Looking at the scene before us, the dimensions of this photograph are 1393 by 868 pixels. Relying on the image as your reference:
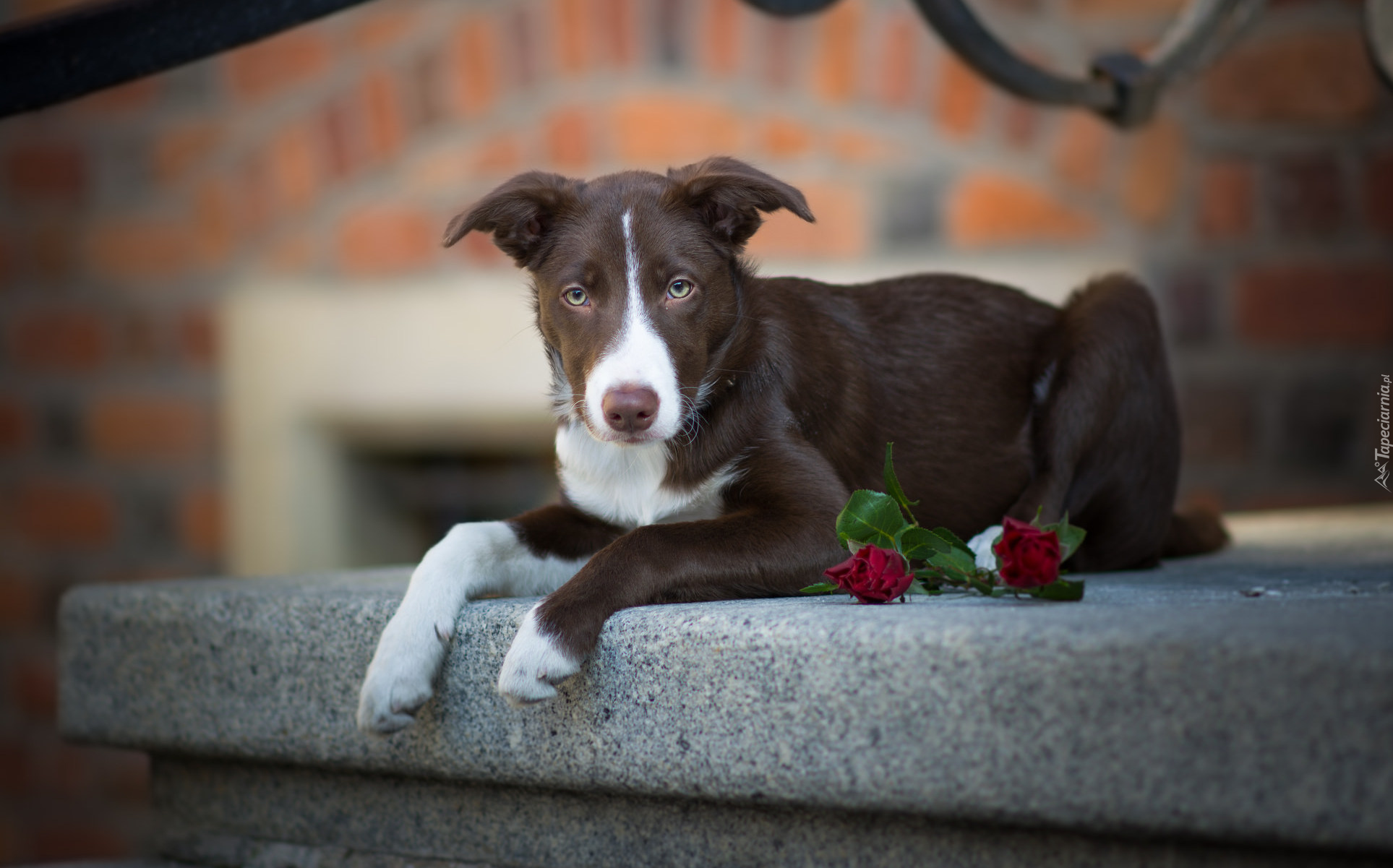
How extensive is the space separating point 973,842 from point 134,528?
3.07 meters

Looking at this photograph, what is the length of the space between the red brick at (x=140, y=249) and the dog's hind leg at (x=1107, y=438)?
2.52 m

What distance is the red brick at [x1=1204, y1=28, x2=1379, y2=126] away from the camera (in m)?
2.98

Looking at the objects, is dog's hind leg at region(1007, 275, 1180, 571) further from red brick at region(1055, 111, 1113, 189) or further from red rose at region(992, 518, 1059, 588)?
red brick at region(1055, 111, 1113, 189)

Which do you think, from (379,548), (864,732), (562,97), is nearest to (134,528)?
(379,548)

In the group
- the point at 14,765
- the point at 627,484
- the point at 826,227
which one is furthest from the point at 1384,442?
the point at 14,765

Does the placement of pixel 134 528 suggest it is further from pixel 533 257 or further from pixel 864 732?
pixel 864 732

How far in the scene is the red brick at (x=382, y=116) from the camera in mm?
3562

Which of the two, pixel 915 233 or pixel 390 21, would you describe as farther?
pixel 390 21

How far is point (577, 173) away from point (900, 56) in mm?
838

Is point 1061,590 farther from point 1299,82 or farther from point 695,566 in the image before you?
point 1299,82

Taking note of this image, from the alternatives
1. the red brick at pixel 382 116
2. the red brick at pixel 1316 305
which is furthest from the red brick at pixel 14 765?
the red brick at pixel 1316 305

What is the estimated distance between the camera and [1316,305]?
300 centimetres

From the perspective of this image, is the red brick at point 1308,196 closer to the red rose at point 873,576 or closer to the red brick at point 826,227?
the red brick at point 826,227

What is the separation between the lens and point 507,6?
349 cm
